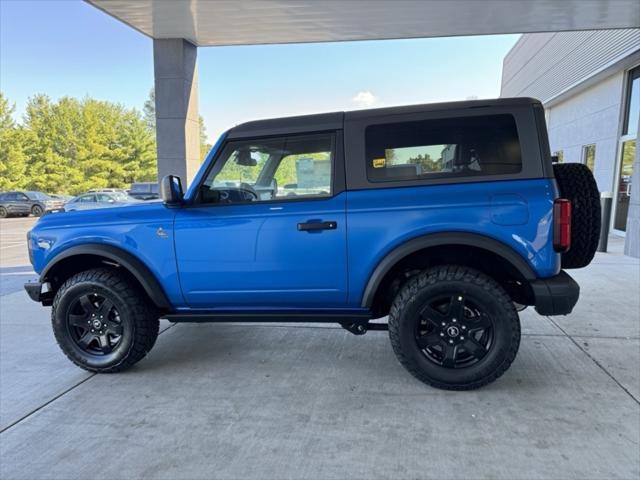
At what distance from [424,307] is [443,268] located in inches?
12.5

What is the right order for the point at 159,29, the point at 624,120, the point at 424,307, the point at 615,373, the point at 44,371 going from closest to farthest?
1. the point at 424,307
2. the point at 615,373
3. the point at 44,371
4. the point at 159,29
5. the point at 624,120

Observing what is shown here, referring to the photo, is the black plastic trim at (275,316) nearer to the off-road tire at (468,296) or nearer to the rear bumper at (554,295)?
the off-road tire at (468,296)

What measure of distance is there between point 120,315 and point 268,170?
5.51ft

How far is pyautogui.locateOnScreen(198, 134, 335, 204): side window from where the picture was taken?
3.34m

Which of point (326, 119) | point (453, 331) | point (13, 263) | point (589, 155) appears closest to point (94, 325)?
point (326, 119)

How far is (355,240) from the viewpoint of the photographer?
10.4 feet

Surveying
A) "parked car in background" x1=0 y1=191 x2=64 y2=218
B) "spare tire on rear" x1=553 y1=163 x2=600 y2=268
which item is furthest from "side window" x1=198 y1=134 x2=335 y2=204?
"parked car in background" x1=0 y1=191 x2=64 y2=218

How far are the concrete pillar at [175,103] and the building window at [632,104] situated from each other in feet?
32.9

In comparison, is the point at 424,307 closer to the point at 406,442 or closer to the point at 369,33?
the point at 406,442

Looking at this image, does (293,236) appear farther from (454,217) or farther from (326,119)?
(454,217)

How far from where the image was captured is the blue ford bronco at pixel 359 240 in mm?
3012

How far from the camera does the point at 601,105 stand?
12148 millimetres

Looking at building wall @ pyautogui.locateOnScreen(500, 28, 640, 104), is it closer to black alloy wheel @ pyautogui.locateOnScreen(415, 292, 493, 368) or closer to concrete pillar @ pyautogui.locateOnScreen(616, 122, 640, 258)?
concrete pillar @ pyautogui.locateOnScreen(616, 122, 640, 258)

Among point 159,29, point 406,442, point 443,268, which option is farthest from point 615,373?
point 159,29
